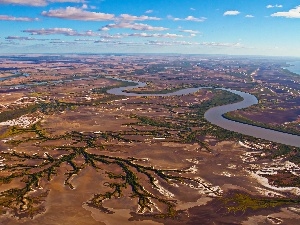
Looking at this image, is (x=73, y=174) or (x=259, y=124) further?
(x=259, y=124)

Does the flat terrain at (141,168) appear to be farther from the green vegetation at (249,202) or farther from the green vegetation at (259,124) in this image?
the green vegetation at (259,124)

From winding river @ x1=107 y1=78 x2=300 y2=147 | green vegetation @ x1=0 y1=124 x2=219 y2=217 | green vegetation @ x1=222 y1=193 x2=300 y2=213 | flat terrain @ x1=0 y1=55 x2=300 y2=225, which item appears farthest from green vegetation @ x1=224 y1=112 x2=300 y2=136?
Result: green vegetation @ x1=222 y1=193 x2=300 y2=213

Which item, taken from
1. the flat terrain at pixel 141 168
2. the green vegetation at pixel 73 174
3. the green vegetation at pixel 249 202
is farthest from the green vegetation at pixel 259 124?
the green vegetation at pixel 249 202

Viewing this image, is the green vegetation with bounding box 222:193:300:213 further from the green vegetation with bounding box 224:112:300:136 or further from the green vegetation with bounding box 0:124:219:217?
the green vegetation with bounding box 224:112:300:136

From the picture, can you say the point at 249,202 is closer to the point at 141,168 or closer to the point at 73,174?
the point at 141,168

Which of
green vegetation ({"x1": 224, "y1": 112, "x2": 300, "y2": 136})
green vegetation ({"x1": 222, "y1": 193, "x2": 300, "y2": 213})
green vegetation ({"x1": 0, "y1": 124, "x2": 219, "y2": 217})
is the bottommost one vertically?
green vegetation ({"x1": 222, "y1": 193, "x2": 300, "y2": 213})

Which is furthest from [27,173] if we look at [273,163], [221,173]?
[273,163]

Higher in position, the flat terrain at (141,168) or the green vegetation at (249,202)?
the flat terrain at (141,168)

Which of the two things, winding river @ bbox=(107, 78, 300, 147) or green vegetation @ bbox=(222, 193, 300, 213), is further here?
winding river @ bbox=(107, 78, 300, 147)

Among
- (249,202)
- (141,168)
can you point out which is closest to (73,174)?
(141,168)

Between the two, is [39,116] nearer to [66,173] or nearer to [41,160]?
[41,160]

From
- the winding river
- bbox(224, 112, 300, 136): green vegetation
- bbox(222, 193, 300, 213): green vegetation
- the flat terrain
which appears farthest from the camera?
bbox(224, 112, 300, 136): green vegetation

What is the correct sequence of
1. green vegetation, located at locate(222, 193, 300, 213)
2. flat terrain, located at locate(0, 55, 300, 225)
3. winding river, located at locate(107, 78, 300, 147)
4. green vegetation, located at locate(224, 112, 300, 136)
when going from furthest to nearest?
green vegetation, located at locate(224, 112, 300, 136)
winding river, located at locate(107, 78, 300, 147)
green vegetation, located at locate(222, 193, 300, 213)
flat terrain, located at locate(0, 55, 300, 225)
